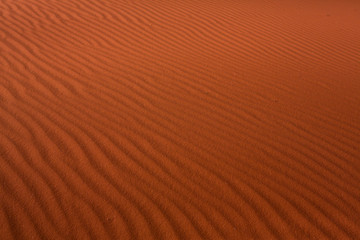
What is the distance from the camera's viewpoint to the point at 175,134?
9.73 feet

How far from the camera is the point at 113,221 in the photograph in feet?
7.07

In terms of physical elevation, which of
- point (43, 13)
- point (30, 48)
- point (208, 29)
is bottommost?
point (30, 48)

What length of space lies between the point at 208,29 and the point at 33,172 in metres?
4.15

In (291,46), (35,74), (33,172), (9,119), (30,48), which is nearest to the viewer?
(33,172)

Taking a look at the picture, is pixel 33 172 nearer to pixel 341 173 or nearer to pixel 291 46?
pixel 341 173

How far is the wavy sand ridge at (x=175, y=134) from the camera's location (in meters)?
2.20

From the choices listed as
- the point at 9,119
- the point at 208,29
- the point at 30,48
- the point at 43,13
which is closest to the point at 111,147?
the point at 9,119

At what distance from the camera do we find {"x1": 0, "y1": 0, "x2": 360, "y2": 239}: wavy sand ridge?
220 cm

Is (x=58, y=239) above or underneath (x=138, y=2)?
underneath

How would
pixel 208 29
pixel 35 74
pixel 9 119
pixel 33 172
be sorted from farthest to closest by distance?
pixel 208 29 → pixel 35 74 → pixel 9 119 → pixel 33 172

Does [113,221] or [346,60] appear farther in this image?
[346,60]

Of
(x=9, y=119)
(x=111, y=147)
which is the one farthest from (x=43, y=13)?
(x=111, y=147)

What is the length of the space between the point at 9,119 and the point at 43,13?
372 cm

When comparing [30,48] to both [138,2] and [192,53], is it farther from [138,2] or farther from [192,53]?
[138,2]
